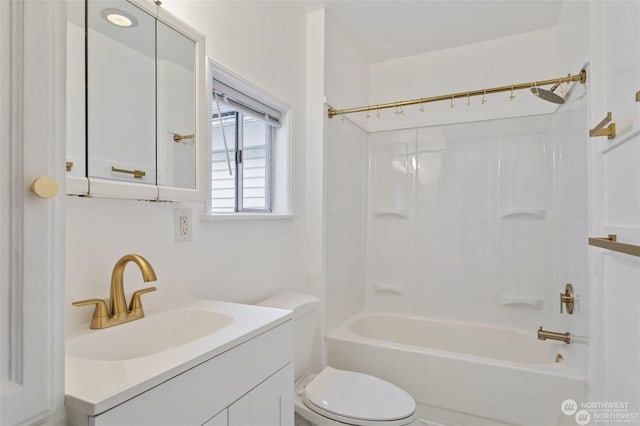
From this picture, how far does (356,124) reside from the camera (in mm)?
2711

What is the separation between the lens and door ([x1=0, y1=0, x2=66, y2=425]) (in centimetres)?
51

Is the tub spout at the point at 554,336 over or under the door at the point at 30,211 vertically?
under

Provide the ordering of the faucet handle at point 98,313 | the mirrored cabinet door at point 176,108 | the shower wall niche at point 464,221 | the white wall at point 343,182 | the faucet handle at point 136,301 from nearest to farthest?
the faucet handle at point 98,313, the faucet handle at point 136,301, the mirrored cabinet door at point 176,108, the white wall at point 343,182, the shower wall niche at point 464,221

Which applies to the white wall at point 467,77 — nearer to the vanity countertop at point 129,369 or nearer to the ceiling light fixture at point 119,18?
the ceiling light fixture at point 119,18

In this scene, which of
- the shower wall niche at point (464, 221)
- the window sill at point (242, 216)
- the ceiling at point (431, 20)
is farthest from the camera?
the shower wall niche at point (464, 221)

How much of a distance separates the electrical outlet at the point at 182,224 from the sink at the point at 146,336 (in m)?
0.29

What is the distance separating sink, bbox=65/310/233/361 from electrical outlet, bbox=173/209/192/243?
0.94ft

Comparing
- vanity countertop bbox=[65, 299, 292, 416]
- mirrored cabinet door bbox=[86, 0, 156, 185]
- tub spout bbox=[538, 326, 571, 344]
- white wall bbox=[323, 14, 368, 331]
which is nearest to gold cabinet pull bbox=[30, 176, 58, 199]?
vanity countertop bbox=[65, 299, 292, 416]

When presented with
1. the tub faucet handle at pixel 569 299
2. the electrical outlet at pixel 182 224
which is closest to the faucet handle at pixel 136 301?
the electrical outlet at pixel 182 224

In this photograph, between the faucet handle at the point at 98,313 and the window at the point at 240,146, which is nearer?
the faucet handle at the point at 98,313

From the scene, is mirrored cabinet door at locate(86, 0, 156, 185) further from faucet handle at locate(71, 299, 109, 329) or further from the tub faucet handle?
the tub faucet handle

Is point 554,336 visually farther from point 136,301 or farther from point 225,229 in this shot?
point 136,301

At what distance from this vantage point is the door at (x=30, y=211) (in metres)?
0.51

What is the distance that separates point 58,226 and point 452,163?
2630 millimetres
